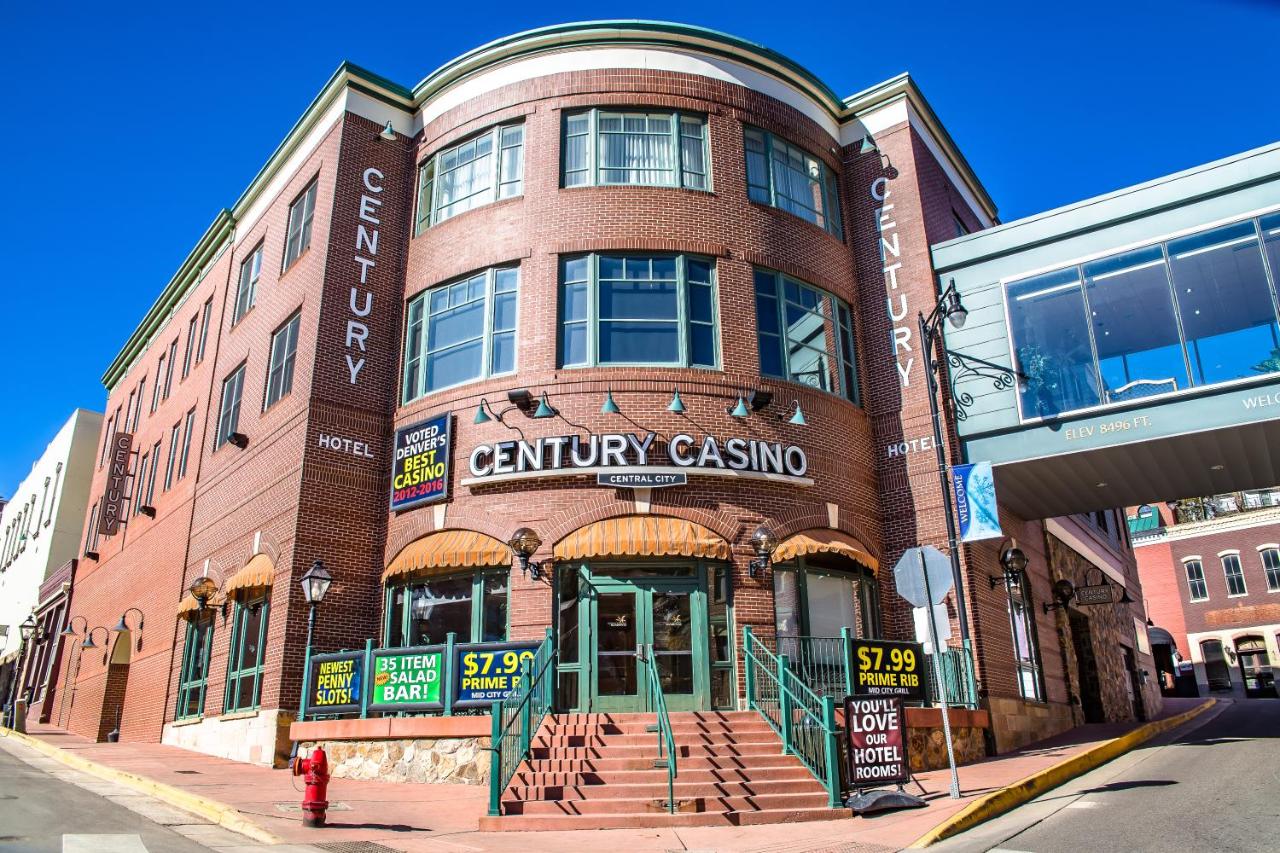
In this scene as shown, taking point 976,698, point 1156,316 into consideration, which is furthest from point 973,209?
point 976,698

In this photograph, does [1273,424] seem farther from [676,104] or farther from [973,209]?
[676,104]

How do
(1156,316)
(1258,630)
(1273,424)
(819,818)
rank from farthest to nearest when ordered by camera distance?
1. (1258,630)
2. (1156,316)
3. (1273,424)
4. (819,818)

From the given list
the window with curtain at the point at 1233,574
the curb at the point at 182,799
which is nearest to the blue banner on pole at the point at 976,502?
the curb at the point at 182,799

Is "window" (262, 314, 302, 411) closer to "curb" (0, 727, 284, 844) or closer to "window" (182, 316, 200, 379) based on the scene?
"curb" (0, 727, 284, 844)

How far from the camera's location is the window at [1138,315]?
16.7 m

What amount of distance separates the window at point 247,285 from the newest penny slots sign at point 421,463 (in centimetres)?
791

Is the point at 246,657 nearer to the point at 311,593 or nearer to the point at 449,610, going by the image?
the point at 311,593

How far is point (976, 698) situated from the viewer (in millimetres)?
16922

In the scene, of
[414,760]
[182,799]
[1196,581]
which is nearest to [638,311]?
[414,760]

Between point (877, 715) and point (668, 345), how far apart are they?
8.04 m

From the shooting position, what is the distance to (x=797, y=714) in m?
13.1

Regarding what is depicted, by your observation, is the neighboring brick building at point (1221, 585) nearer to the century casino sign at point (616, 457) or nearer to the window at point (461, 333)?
the century casino sign at point (616, 457)

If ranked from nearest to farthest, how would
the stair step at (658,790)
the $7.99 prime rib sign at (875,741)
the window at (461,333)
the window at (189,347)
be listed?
the $7.99 prime rib sign at (875,741) < the stair step at (658,790) < the window at (461,333) < the window at (189,347)

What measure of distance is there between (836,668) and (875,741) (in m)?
4.25
